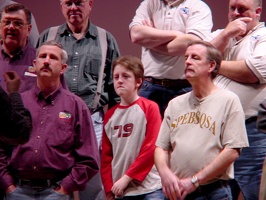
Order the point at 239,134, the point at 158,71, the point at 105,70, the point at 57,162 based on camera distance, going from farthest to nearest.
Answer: the point at 105,70
the point at 158,71
the point at 57,162
the point at 239,134

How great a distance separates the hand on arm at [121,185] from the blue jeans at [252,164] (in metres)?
0.67

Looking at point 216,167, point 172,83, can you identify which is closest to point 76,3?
point 172,83

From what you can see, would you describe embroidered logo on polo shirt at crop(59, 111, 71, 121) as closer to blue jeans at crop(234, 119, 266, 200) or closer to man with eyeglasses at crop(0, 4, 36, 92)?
A: man with eyeglasses at crop(0, 4, 36, 92)

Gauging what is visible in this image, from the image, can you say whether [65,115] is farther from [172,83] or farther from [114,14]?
[114,14]

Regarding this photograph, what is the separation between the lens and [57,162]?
328cm

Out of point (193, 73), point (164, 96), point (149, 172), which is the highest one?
point (193, 73)

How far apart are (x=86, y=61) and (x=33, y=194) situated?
108 centimetres

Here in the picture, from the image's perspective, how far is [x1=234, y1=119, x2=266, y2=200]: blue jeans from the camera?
336 cm

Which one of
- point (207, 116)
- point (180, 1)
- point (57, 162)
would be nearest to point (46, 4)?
point (180, 1)

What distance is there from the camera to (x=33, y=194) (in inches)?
128

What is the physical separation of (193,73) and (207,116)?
0.26m

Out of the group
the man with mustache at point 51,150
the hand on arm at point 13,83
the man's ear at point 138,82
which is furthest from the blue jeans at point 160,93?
the hand on arm at point 13,83

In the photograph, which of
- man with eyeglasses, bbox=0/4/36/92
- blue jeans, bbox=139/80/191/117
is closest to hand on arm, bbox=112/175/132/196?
blue jeans, bbox=139/80/191/117

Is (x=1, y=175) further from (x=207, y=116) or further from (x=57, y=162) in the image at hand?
(x=207, y=116)
